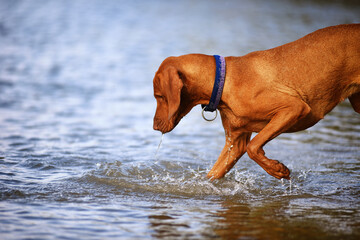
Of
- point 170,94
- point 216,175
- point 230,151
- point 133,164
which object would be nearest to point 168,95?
point 170,94

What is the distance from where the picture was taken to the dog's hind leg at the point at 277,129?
513 centimetres

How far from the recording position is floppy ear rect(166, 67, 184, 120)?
201 inches

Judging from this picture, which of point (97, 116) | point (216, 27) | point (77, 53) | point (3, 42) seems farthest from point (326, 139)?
point (216, 27)

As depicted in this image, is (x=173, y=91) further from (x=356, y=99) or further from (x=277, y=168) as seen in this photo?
(x=356, y=99)

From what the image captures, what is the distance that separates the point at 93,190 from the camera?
220 inches

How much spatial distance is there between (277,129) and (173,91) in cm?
103

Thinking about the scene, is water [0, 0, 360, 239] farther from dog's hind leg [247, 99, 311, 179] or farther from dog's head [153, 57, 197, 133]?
dog's head [153, 57, 197, 133]

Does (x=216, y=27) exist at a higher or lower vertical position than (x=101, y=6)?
lower

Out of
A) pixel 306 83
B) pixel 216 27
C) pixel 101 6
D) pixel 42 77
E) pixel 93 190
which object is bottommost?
pixel 93 190

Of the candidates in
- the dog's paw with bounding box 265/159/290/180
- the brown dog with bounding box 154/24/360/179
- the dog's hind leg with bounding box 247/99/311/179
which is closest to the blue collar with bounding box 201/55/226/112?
the brown dog with bounding box 154/24/360/179

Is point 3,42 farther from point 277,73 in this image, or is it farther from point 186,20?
point 277,73

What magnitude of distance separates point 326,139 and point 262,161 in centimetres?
344

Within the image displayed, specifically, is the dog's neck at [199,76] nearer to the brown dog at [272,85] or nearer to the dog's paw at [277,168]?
the brown dog at [272,85]

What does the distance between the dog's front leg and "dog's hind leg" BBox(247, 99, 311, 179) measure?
21.3 inches
